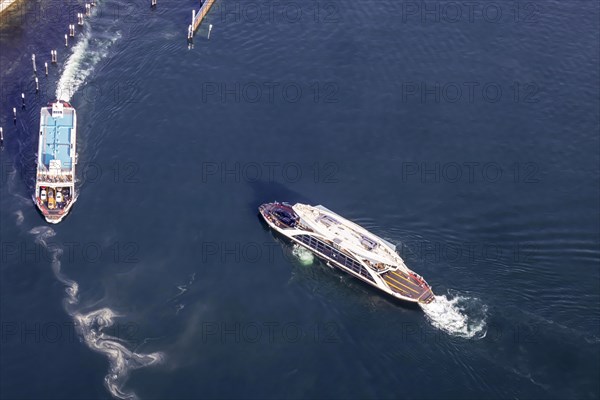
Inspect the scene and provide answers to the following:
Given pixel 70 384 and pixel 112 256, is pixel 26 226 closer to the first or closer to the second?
pixel 112 256

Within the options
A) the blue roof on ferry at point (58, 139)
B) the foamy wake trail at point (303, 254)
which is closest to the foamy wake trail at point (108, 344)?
the blue roof on ferry at point (58, 139)

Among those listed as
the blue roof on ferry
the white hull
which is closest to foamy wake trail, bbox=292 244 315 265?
the white hull

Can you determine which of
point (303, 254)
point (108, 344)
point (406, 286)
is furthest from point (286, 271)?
point (108, 344)

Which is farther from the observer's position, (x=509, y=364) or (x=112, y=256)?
(x=112, y=256)

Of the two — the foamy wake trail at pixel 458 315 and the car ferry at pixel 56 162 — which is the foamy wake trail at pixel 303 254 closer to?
the foamy wake trail at pixel 458 315

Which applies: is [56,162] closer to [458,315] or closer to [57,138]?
[57,138]

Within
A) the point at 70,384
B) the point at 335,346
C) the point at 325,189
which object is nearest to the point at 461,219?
the point at 325,189
